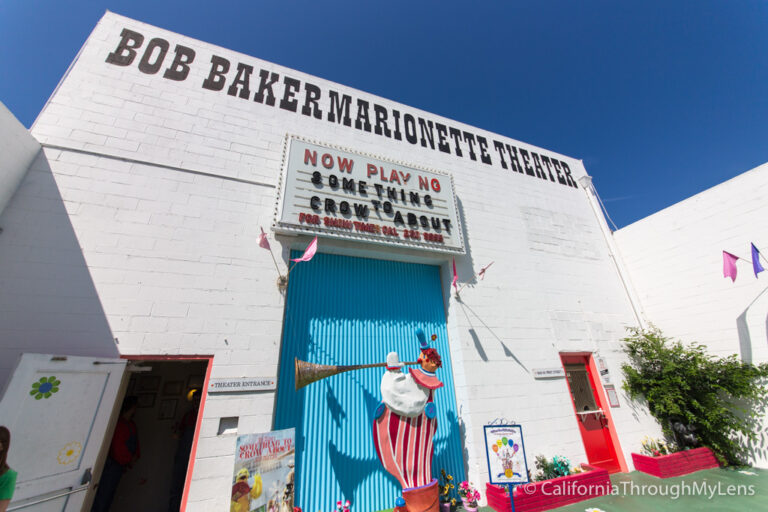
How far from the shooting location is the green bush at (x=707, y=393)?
20.8 feet

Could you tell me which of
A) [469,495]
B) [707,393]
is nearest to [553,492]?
[469,495]

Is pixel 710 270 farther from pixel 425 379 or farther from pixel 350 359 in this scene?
pixel 350 359

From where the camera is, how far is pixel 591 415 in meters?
6.77

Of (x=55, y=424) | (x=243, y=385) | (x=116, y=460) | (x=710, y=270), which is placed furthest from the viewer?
(x=710, y=270)

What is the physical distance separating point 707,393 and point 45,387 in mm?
12213

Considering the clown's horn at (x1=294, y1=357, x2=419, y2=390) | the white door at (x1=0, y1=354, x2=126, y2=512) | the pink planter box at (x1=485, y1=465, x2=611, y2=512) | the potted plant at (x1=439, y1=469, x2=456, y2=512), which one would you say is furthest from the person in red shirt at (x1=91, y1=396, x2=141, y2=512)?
the pink planter box at (x1=485, y1=465, x2=611, y2=512)

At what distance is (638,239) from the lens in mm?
9250

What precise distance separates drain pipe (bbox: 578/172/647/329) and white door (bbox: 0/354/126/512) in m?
12.3

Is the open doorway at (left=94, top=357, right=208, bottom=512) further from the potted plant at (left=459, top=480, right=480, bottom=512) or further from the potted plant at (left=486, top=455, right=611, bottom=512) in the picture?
the potted plant at (left=486, top=455, right=611, bottom=512)

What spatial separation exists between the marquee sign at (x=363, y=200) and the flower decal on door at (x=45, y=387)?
3.56m

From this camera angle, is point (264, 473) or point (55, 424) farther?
point (264, 473)

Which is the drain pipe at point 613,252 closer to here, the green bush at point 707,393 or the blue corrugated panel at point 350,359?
the green bush at point 707,393

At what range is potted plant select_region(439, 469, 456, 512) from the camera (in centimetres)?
475

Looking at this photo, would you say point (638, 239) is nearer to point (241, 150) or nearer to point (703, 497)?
point (703, 497)
